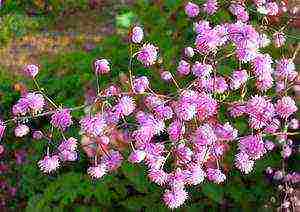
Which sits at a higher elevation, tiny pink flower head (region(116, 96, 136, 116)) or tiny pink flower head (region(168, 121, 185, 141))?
tiny pink flower head (region(116, 96, 136, 116))

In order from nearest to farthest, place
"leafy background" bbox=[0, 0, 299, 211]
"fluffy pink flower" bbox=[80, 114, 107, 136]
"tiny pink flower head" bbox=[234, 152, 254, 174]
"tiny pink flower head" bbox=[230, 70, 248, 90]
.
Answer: "fluffy pink flower" bbox=[80, 114, 107, 136]
"tiny pink flower head" bbox=[234, 152, 254, 174]
"tiny pink flower head" bbox=[230, 70, 248, 90]
"leafy background" bbox=[0, 0, 299, 211]

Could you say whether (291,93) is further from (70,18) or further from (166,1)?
(70,18)

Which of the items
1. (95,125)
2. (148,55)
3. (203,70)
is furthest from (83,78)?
(95,125)

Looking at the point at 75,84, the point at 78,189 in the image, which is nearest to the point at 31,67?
the point at 78,189

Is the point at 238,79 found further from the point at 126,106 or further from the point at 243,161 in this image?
the point at 126,106

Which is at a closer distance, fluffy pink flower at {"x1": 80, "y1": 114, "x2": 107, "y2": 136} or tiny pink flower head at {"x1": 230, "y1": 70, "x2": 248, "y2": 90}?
fluffy pink flower at {"x1": 80, "y1": 114, "x2": 107, "y2": 136}

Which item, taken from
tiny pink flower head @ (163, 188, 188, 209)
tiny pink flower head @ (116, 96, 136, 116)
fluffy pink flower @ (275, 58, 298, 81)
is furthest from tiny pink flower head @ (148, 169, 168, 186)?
fluffy pink flower @ (275, 58, 298, 81)

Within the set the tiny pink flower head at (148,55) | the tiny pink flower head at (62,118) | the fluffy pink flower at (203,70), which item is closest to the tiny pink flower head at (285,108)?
the fluffy pink flower at (203,70)

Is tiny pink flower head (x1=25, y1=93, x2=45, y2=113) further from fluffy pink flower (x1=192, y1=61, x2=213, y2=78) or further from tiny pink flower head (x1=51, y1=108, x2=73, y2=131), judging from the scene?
fluffy pink flower (x1=192, y1=61, x2=213, y2=78)

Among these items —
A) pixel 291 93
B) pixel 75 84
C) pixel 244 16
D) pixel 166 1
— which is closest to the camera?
pixel 244 16
